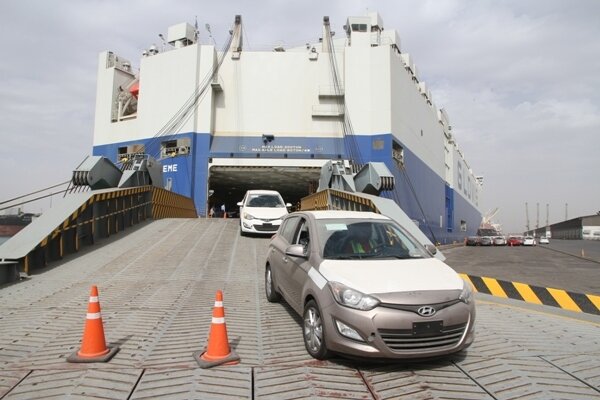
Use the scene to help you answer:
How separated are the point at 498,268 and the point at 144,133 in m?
26.4

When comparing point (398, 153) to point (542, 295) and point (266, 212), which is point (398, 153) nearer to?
point (266, 212)

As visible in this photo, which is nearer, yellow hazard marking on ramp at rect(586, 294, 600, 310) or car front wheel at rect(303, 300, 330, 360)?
car front wheel at rect(303, 300, 330, 360)

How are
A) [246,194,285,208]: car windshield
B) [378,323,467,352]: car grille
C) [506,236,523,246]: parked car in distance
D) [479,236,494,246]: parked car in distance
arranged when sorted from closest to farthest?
[378,323,467,352]: car grille
[246,194,285,208]: car windshield
[479,236,494,246]: parked car in distance
[506,236,523,246]: parked car in distance

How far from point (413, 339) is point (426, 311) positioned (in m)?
0.27

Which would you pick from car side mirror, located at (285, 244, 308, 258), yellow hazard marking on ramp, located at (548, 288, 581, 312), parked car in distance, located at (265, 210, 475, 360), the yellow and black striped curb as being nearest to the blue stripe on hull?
the yellow and black striped curb

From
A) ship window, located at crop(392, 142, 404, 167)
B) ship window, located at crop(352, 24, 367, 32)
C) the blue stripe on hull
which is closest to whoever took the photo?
the blue stripe on hull

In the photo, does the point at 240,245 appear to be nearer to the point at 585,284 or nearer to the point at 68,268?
the point at 68,268

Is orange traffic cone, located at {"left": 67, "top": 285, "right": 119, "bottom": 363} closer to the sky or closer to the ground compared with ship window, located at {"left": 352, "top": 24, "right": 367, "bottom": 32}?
closer to the ground

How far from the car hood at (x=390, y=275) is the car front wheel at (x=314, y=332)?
0.38 metres

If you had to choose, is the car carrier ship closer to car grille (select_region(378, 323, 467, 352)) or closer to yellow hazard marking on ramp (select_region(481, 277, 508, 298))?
yellow hazard marking on ramp (select_region(481, 277, 508, 298))

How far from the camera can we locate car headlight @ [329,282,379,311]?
146 inches

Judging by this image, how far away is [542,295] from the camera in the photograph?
6926 millimetres

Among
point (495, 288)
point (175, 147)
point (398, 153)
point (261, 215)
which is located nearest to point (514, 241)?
point (398, 153)

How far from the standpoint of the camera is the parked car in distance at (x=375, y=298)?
12.0ft
